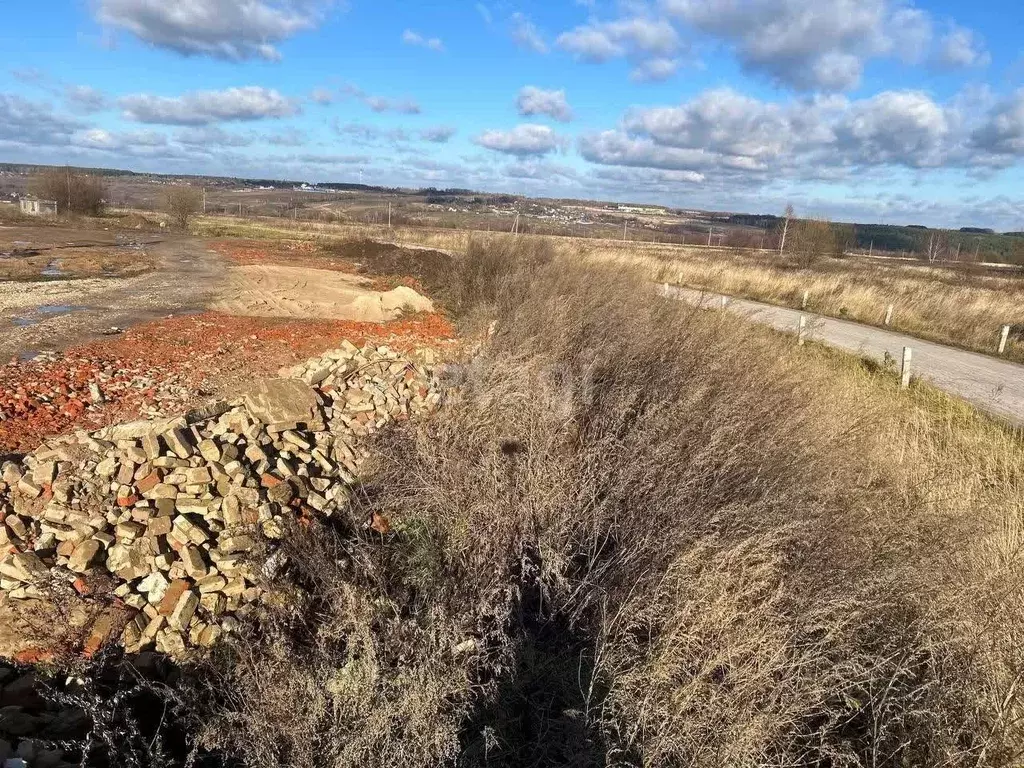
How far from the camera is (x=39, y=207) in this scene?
47531 mm

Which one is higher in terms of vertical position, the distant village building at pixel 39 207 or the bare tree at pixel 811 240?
the bare tree at pixel 811 240

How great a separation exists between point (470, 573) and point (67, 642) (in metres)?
2.49

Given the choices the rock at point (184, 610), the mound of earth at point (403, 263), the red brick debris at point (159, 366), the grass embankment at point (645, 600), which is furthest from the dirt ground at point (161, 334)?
the grass embankment at point (645, 600)

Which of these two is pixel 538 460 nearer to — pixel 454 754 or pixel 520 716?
pixel 520 716

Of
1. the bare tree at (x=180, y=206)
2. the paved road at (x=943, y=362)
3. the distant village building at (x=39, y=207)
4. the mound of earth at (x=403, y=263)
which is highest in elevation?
the bare tree at (x=180, y=206)

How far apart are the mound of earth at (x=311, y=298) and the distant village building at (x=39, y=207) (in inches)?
1317

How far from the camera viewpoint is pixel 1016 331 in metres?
15.9

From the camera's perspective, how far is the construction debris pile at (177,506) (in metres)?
4.14

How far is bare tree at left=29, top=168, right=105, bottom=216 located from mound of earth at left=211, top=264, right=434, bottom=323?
117 feet

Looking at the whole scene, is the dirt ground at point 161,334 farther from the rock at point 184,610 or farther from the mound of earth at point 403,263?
the rock at point 184,610

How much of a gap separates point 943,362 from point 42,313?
19.0m

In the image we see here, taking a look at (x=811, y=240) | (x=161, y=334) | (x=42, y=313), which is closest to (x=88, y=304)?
(x=42, y=313)

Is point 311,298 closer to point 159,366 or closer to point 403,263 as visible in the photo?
point 403,263

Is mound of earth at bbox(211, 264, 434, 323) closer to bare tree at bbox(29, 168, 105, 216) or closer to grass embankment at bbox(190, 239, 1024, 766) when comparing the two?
grass embankment at bbox(190, 239, 1024, 766)
